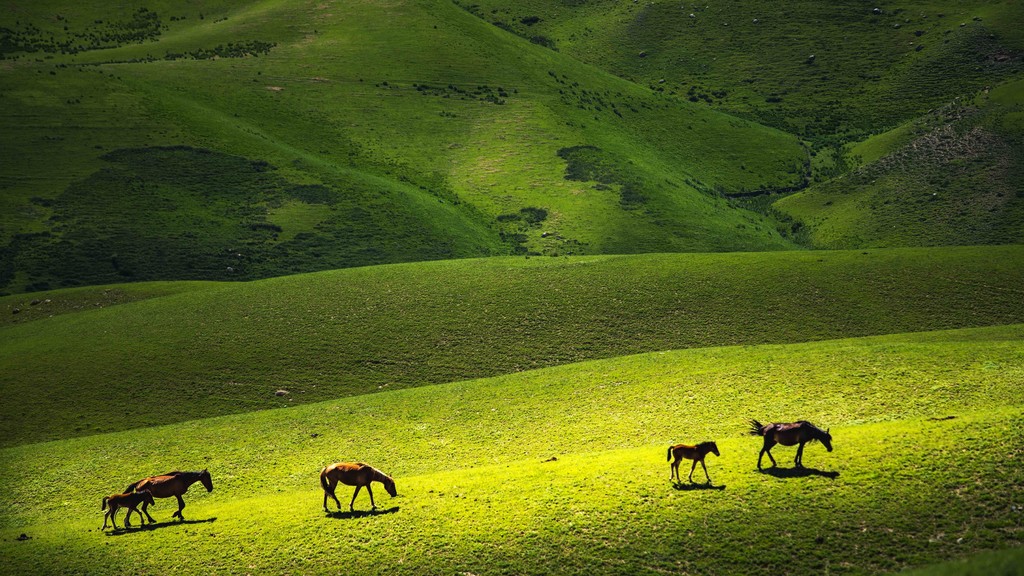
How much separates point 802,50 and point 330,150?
110 m

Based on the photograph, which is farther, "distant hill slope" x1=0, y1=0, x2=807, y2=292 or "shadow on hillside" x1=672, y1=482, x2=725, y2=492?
"distant hill slope" x1=0, y1=0, x2=807, y2=292

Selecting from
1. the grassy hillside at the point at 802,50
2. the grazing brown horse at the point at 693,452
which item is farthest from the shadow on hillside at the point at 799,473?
the grassy hillside at the point at 802,50

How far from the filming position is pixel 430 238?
9175 centimetres

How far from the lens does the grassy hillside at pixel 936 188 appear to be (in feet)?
311

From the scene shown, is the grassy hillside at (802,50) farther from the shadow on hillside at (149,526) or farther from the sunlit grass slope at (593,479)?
the shadow on hillside at (149,526)

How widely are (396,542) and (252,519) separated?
19.8 ft

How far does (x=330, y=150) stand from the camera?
111 meters

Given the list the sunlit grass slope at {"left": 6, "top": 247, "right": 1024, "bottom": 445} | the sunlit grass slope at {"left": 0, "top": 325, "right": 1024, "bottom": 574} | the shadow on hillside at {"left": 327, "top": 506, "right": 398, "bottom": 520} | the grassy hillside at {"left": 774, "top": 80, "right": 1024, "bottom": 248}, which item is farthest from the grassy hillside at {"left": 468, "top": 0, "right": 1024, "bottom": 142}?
the shadow on hillside at {"left": 327, "top": 506, "right": 398, "bottom": 520}

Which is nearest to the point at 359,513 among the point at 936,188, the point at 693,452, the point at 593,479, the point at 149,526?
the point at 149,526

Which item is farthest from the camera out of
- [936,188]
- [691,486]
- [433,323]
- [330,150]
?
[330,150]

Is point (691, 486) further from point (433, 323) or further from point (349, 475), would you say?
point (433, 323)

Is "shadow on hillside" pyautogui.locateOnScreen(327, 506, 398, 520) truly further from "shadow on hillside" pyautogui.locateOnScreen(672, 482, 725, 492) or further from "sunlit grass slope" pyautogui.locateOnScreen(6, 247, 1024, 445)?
"sunlit grass slope" pyautogui.locateOnScreen(6, 247, 1024, 445)

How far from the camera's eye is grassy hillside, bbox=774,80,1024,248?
9469 centimetres

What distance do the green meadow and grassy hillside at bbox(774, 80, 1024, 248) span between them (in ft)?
1.97
